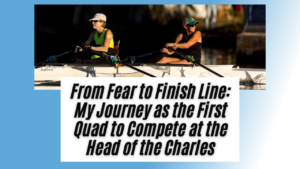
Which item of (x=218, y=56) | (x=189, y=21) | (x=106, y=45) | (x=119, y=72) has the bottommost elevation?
(x=119, y=72)

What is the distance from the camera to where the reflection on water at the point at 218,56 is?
316 inches

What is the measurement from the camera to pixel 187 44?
736 centimetres

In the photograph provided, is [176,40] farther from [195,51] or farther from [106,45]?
[106,45]

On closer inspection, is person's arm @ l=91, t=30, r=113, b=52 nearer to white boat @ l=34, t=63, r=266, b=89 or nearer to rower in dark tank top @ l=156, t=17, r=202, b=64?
white boat @ l=34, t=63, r=266, b=89

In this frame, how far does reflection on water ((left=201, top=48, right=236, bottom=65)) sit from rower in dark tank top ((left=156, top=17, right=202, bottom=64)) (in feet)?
2.02

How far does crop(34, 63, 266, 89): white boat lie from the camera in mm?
7375

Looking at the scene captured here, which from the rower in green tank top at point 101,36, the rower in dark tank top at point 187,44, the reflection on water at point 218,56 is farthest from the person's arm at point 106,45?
the reflection on water at point 218,56

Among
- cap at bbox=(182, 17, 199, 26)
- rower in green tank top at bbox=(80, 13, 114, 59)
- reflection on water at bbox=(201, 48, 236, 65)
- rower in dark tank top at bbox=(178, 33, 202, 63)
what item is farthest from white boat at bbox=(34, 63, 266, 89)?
cap at bbox=(182, 17, 199, 26)

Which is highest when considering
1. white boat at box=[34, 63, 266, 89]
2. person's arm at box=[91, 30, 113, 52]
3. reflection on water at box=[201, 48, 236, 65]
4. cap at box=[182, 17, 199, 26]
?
cap at box=[182, 17, 199, 26]

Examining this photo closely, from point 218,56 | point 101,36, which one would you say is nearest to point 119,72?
point 101,36

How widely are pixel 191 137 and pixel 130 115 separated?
835mm

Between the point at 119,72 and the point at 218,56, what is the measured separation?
1.90m

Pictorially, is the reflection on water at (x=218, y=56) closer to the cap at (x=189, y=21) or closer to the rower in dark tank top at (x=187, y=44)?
the rower in dark tank top at (x=187, y=44)

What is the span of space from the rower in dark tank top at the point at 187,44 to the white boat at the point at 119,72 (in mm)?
178
